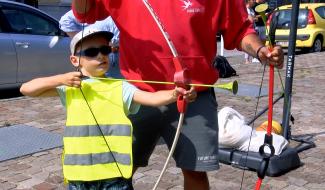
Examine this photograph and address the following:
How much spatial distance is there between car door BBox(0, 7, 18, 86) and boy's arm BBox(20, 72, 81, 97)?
5.14m

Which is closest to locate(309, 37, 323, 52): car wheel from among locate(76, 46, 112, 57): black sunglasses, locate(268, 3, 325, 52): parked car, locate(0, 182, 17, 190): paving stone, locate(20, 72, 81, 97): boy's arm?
locate(268, 3, 325, 52): parked car

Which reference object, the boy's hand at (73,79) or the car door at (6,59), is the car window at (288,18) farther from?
the boy's hand at (73,79)

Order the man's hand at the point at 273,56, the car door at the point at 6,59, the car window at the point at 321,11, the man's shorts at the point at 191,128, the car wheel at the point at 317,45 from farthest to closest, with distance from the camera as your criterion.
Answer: the car window at the point at 321,11, the car wheel at the point at 317,45, the car door at the point at 6,59, the man's shorts at the point at 191,128, the man's hand at the point at 273,56

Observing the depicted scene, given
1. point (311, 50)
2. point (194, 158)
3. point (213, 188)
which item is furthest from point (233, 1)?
point (311, 50)

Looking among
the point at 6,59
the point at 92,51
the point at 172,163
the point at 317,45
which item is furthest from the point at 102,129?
the point at 317,45

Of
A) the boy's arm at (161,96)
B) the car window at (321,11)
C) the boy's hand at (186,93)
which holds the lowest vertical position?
the car window at (321,11)

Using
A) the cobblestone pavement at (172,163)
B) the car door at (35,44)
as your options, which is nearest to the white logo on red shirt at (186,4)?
the cobblestone pavement at (172,163)

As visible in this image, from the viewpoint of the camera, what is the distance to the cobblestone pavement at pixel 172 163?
4.16m

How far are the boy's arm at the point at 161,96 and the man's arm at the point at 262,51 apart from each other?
1.71 ft

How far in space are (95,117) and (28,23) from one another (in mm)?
5975

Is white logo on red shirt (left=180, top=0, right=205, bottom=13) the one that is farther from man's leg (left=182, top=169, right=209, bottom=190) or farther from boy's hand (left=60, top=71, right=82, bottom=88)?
man's leg (left=182, top=169, right=209, bottom=190)

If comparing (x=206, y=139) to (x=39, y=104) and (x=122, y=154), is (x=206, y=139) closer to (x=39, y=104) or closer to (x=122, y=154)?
(x=122, y=154)

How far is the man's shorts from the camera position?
266 centimetres

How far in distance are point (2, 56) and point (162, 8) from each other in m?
5.39
